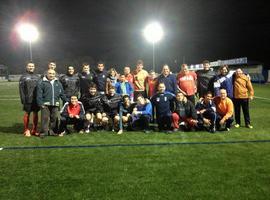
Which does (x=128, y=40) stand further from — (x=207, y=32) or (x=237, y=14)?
(x=237, y=14)

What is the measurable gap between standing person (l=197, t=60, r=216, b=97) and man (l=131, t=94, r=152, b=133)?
1680 mm

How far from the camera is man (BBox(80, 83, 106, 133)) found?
8727 mm

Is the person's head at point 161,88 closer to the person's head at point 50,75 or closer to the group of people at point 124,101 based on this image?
the group of people at point 124,101

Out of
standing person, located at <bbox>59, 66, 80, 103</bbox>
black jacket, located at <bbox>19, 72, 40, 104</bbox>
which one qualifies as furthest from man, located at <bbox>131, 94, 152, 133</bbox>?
black jacket, located at <bbox>19, 72, 40, 104</bbox>

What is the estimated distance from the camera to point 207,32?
48312mm

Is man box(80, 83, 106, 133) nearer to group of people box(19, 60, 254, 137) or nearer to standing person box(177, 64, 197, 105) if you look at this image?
group of people box(19, 60, 254, 137)

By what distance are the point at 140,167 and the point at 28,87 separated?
4.07 m

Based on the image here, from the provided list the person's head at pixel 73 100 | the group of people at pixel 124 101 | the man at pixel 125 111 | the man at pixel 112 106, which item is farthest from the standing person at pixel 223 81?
the person's head at pixel 73 100

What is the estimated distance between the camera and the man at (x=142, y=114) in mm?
8609

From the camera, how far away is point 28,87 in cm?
817

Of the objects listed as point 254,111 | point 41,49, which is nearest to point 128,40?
point 41,49

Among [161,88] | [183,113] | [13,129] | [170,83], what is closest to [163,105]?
[161,88]

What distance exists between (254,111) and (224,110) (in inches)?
179

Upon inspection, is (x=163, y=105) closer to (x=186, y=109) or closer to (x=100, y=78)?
(x=186, y=109)
